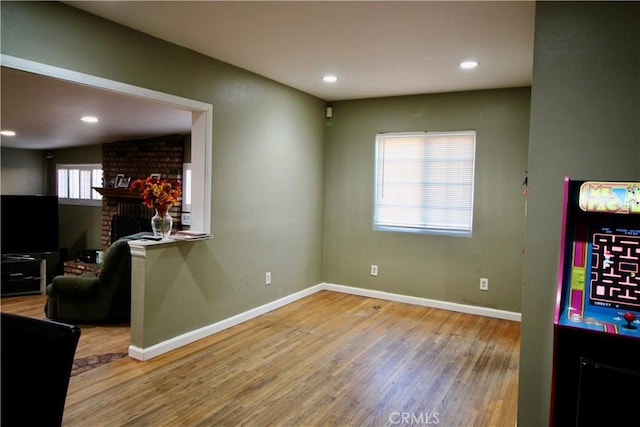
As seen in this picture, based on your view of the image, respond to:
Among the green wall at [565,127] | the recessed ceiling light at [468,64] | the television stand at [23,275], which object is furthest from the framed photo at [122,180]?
the green wall at [565,127]

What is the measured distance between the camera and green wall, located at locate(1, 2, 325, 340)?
2.58m

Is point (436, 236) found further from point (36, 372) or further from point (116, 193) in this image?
point (116, 193)

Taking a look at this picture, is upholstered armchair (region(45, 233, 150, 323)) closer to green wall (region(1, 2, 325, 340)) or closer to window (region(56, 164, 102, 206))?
green wall (region(1, 2, 325, 340))

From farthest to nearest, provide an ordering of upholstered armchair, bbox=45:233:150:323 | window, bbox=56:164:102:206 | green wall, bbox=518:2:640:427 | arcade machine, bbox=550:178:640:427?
window, bbox=56:164:102:206 < upholstered armchair, bbox=45:233:150:323 < green wall, bbox=518:2:640:427 < arcade machine, bbox=550:178:640:427

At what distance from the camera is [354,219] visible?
5.25 metres

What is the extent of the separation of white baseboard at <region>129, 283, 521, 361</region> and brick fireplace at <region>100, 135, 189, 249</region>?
110 inches

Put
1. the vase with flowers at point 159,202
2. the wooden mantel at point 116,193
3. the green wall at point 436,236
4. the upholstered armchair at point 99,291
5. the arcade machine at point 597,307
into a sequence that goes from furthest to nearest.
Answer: the wooden mantel at point 116,193, the green wall at point 436,236, the upholstered armchair at point 99,291, the vase with flowers at point 159,202, the arcade machine at point 597,307

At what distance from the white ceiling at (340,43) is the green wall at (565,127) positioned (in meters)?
0.45

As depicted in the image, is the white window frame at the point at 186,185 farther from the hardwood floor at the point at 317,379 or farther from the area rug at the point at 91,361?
the area rug at the point at 91,361

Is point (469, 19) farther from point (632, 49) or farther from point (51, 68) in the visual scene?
point (51, 68)

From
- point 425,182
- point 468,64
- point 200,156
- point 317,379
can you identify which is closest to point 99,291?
point 200,156

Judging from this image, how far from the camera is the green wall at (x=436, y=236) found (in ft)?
14.3

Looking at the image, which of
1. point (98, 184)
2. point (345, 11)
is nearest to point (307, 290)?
point (345, 11)

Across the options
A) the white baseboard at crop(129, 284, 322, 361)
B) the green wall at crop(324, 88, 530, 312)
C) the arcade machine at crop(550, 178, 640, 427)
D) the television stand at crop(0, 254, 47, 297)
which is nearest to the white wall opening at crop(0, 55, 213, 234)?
the white baseboard at crop(129, 284, 322, 361)
